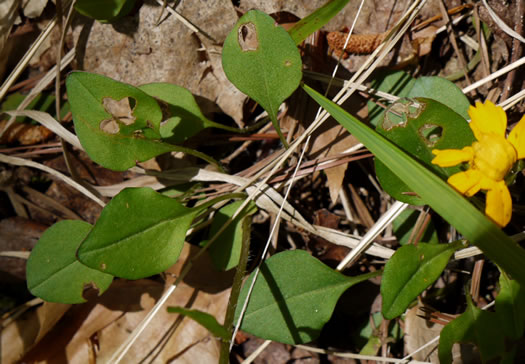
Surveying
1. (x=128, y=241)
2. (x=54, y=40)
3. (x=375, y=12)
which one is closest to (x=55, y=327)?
(x=128, y=241)

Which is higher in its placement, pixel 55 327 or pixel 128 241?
pixel 128 241

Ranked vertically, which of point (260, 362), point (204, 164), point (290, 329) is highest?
point (204, 164)

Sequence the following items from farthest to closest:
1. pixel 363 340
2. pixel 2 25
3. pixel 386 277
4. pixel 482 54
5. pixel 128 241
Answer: pixel 2 25
pixel 363 340
pixel 482 54
pixel 128 241
pixel 386 277

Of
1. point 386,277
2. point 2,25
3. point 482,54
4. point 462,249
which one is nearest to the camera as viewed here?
point 386,277

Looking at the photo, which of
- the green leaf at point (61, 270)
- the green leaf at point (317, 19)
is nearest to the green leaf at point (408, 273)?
the green leaf at point (317, 19)

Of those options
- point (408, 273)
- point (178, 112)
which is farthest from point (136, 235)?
point (408, 273)

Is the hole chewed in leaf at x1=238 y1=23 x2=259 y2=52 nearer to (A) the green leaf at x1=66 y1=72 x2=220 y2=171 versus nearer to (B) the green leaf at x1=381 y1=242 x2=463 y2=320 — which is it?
(A) the green leaf at x1=66 y1=72 x2=220 y2=171

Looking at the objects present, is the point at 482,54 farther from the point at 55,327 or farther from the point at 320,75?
the point at 55,327
